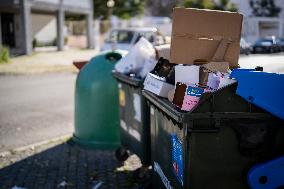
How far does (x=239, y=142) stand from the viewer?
2.75 meters

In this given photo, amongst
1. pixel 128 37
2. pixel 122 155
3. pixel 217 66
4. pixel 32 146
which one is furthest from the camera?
pixel 128 37

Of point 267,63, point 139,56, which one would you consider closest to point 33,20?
point 139,56

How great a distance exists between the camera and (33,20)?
30.3m

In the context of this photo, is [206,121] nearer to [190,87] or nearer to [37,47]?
[190,87]

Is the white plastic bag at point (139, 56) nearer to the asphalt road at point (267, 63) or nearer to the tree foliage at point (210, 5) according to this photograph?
the asphalt road at point (267, 63)

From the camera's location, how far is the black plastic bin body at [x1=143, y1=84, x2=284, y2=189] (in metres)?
2.67

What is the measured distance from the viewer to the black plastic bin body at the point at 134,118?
4188mm

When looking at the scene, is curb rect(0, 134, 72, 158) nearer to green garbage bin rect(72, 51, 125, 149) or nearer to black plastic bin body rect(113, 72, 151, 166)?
green garbage bin rect(72, 51, 125, 149)

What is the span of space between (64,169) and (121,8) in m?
36.4

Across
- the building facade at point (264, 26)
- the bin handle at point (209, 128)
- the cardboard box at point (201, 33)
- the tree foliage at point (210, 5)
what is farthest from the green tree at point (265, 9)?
the bin handle at point (209, 128)

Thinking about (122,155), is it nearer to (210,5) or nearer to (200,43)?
(200,43)

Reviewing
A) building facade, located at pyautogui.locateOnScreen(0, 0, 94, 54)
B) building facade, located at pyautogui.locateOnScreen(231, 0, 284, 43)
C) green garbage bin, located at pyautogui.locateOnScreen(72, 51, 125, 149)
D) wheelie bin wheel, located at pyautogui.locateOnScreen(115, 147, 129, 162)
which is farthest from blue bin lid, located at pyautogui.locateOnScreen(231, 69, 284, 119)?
building facade, located at pyautogui.locateOnScreen(231, 0, 284, 43)

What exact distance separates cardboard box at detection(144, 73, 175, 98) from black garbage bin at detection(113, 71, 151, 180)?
2.13ft

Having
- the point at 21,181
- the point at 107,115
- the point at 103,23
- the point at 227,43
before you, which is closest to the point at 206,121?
the point at 227,43
